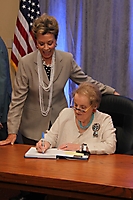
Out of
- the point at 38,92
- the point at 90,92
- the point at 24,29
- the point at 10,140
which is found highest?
the point at 24,29

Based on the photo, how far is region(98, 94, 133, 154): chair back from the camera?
92.4 inches

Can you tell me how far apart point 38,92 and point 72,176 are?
3.27 feet

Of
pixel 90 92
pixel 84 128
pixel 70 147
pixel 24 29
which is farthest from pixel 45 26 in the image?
pixel 24 29

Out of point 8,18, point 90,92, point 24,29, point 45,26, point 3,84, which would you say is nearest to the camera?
point 90,92

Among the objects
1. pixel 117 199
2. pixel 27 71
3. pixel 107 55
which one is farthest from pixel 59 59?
pixel 117 199

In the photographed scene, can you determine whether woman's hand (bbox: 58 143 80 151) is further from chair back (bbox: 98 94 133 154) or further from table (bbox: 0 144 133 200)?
chair back (bbox: 98 94 133 154)

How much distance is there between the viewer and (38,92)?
8.20 feet

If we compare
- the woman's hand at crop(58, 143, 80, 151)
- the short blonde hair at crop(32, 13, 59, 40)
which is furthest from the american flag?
the woman's hand at crop(58, 143, 80, 151)

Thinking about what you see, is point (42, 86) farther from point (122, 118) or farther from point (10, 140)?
point (122, 118)

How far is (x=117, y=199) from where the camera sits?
1576 millimetres

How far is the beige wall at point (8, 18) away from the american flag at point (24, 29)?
26cm

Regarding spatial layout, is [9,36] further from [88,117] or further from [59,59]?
[88,117]

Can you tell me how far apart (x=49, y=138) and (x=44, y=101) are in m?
0.41

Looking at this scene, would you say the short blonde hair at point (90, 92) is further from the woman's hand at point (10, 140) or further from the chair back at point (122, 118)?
the woman's hand at point (10, 140)
